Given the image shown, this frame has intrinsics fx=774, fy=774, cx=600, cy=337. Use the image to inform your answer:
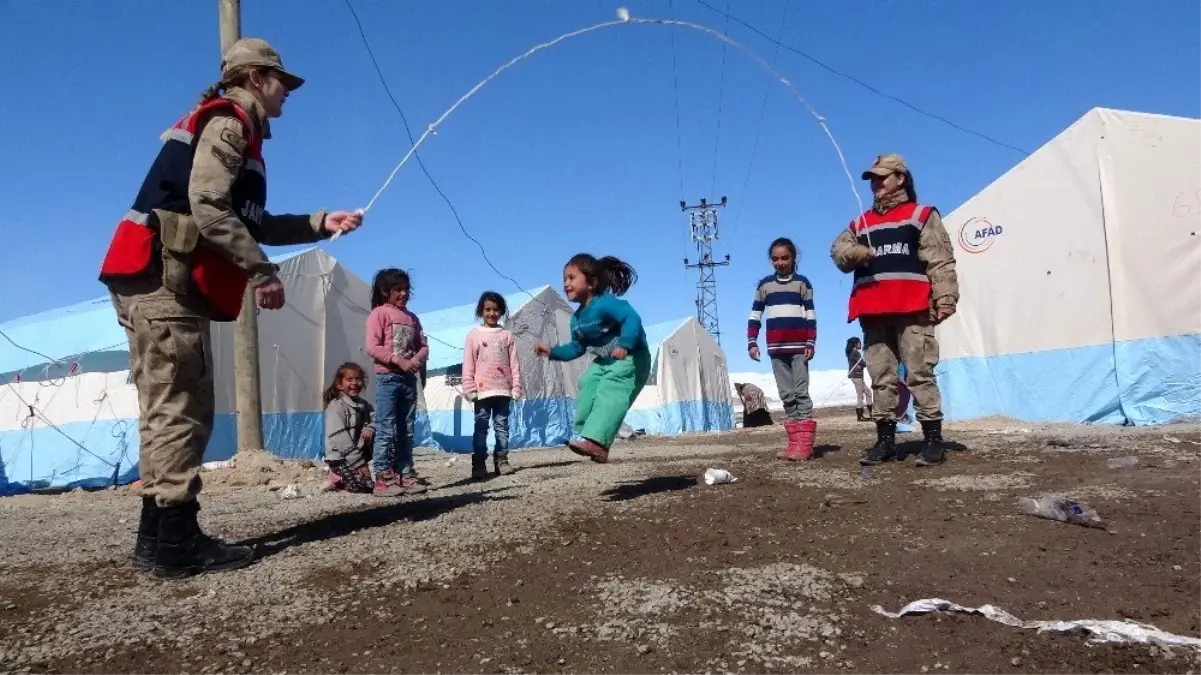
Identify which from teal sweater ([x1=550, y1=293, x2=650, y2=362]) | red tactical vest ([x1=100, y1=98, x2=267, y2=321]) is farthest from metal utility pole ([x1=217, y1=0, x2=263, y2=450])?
red tactical vest ([x1=100, y1=98, x2=267, y2=321])

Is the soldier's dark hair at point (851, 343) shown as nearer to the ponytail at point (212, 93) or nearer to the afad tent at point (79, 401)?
the afad tent at point (79, 401)

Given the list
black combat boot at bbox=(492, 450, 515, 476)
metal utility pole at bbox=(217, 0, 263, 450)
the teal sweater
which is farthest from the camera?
metal utility pole at bbox=(217, 0, 263, 450)

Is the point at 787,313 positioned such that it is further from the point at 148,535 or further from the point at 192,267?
the point at 148,535

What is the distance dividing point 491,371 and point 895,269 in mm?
3681

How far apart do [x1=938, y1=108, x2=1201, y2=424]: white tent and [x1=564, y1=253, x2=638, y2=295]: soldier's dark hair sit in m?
7.31

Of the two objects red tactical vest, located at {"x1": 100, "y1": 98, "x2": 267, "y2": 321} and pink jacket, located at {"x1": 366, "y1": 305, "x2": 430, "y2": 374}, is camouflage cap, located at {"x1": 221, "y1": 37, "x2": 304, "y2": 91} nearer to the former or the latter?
red tactical vest, located at {"x1": 100, "y1": 98, "x2": 267, "y2": 321}

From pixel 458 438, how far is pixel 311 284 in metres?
5.00

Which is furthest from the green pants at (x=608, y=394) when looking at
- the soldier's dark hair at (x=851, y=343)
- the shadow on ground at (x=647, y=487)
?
the soldier's dark hair at (x=851, y=343)

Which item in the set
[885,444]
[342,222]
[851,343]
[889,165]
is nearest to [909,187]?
[889,165]

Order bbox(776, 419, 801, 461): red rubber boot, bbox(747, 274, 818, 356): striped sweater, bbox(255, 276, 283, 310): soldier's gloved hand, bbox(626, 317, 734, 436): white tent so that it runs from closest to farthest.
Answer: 1. bbox(255, 276, 283, 310): soldier's gloved hand
2. bbox(776, 419, 801, 461): red rubber boot
3. bbox(747, 274, 818, 356): striped sweater
4. bbox(626, 317, 734, 436): white tent

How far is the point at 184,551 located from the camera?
9.45 feet

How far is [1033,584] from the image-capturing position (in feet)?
7.48

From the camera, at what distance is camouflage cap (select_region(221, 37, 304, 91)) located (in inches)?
130

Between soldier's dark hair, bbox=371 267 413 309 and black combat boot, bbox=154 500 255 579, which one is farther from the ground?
soldier's dark hair, bbox=371 267 413 309
